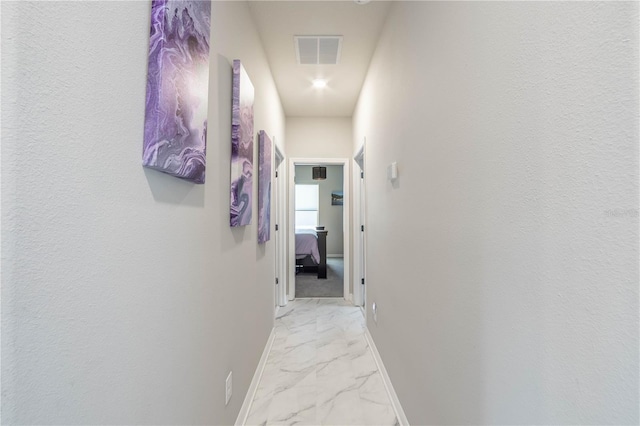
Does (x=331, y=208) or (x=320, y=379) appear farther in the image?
(x=331, y=208)

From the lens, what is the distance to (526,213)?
65 cm

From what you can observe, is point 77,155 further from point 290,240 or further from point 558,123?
point 290,240

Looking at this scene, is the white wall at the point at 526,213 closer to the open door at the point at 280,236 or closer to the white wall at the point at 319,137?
the open door at the point at 280,236

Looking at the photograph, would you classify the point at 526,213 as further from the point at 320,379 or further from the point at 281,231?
the point at 281,231

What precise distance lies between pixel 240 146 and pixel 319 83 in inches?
70.4

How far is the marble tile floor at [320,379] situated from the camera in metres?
1.67

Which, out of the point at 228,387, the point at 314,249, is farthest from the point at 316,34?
the point at 314,249

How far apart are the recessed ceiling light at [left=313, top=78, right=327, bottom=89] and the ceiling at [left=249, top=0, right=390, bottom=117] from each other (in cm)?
5

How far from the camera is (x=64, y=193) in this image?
488 mm

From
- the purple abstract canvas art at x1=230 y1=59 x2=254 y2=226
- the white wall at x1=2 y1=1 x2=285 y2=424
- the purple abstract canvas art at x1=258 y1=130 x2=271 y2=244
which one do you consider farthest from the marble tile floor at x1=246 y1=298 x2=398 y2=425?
the purple abstract canvas art at x1=230 y1=59 x2=254 y2=226

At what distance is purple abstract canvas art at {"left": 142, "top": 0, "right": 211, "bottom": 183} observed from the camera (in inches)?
27.8

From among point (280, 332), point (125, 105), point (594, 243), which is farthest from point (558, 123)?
point (280, 332)

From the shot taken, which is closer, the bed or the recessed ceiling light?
the recessed ceiling light

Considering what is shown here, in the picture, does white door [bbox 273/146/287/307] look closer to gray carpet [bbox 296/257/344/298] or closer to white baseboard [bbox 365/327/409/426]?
gray carpet [bbox 296/257/344/298]
